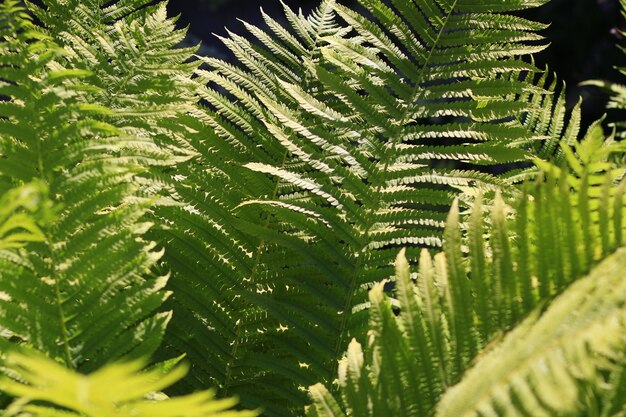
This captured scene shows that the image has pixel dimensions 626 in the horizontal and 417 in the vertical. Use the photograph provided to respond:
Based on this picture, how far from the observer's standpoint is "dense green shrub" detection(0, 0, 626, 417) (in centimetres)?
66

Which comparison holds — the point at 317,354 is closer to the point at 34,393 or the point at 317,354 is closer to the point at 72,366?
the point at 72,366

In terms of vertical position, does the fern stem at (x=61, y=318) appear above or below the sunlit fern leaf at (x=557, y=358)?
above

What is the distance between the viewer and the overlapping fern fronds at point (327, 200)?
1004 mm

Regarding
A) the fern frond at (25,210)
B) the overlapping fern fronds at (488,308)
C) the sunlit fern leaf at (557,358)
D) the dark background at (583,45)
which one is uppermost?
the dark background at (583,45)

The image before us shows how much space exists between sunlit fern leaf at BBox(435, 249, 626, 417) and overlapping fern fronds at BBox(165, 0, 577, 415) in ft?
1.21

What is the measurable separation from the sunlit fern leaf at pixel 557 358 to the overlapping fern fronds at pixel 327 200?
1.21 ft

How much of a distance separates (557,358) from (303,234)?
579 millimetres

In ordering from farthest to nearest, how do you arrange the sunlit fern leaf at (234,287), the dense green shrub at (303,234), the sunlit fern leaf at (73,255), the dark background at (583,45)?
the dark background at (583,45) → the sunlit fern leaf at (234,287) → the sunlit fern leaf at (73,255) → the dense green shrub at (303,234)

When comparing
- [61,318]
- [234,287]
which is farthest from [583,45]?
[61,318]

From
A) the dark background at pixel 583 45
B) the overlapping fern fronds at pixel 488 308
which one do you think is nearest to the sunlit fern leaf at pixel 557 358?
the overlapping fern fronds at pixel 488 308

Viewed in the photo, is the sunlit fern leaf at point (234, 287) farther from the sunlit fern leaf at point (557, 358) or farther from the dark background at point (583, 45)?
the dark background at point (583, 45)

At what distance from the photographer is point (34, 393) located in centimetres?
48

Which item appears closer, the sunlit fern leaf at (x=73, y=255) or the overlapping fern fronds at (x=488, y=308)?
the overlapping fern fronds at (x=488, y=308)

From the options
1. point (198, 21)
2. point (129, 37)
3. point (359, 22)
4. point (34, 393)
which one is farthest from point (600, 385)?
point (198, 21)
